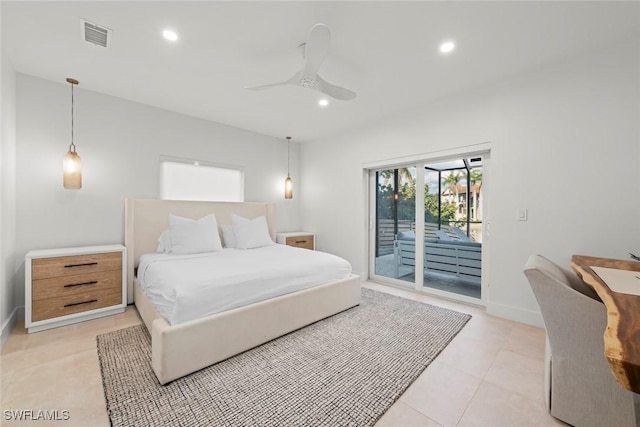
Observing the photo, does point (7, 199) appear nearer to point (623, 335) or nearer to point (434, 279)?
point (623, 335)

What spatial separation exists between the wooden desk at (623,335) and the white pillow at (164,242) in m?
3.75

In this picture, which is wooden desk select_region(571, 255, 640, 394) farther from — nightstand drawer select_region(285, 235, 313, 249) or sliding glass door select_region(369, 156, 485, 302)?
nightstand drawer select_region(285, 235, 313, 249)

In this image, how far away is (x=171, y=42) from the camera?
2207 mm

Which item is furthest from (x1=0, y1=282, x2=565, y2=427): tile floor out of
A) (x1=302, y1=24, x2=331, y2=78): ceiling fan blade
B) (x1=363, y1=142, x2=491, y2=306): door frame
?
(x1=302, y1=24, x2=331, y2=78): ceiling fan blade

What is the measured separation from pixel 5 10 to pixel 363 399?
3670 mm

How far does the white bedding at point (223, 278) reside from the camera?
1902 mm

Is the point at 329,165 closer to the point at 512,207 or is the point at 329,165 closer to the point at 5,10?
the point at 512,207

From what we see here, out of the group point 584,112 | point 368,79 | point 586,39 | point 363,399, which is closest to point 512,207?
point 584,112

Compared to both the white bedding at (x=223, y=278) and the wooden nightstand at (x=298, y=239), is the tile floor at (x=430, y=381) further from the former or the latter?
the wooden nightstand at (x=298, y=239)

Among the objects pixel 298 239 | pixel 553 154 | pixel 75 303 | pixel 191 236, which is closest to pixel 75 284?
pixel 75 303

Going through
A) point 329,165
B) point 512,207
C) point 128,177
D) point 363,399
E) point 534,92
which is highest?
point 534,92

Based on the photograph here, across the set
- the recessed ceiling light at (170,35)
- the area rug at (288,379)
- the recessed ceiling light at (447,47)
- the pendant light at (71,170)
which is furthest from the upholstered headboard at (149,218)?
the recessed ceiling light at (447,47)

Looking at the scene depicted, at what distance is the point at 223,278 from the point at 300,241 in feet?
8.74

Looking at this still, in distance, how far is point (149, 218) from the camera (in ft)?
11.1
